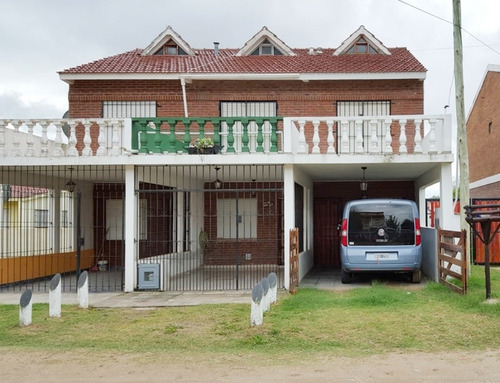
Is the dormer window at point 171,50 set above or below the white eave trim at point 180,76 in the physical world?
above

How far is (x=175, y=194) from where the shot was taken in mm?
15625

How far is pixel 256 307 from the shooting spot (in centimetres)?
798

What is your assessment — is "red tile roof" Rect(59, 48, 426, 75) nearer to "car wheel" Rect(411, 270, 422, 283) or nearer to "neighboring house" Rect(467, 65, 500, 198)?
"neighboring house" Rect(467, 65, 500, 198)

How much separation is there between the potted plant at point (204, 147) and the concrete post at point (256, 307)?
15.9ft

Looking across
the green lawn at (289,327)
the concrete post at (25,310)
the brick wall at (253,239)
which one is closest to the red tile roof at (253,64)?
the brick wall at (253,239)

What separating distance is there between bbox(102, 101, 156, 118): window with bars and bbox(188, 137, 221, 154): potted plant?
226 inches

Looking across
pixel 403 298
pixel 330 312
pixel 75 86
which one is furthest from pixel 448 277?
pixel 75 86

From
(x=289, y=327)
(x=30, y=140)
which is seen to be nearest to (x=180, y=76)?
(x=30, y=140)

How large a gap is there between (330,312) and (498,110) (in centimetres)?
1665

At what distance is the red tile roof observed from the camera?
56.4ft

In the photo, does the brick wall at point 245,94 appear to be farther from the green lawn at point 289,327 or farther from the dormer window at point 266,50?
the green lawn at point 289,327

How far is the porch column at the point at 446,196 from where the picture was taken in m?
12.4

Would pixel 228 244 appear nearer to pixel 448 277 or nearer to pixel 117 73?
pixel 117 73

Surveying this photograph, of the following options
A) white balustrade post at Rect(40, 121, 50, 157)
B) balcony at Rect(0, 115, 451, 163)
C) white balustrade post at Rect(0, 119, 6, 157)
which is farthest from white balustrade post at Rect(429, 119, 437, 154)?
white balustrade post at Rect(0, 119, 6, 157)
